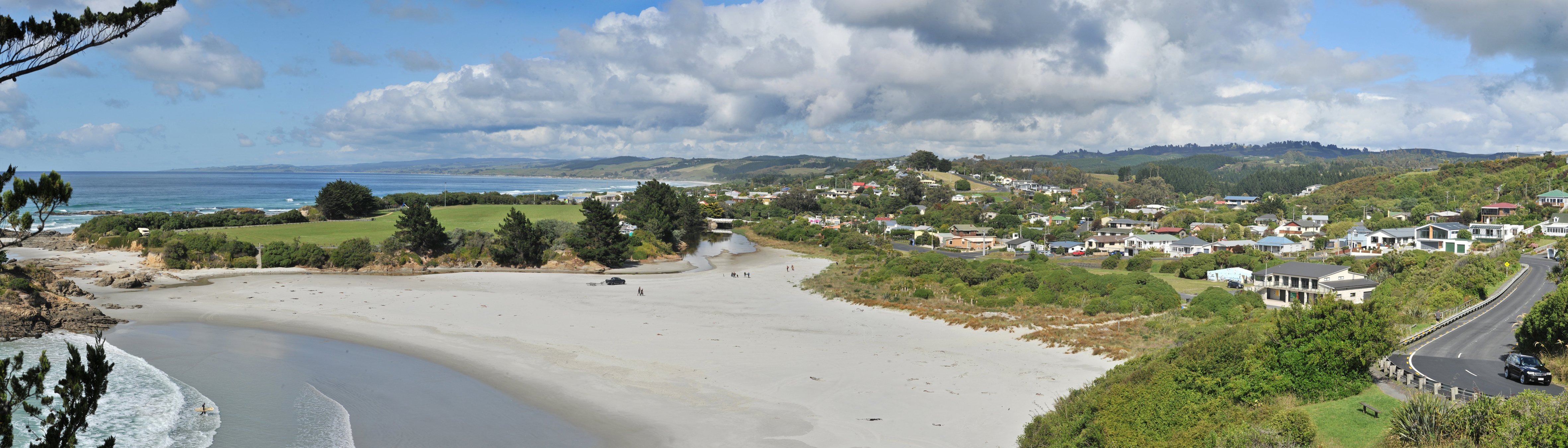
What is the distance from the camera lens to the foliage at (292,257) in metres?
45.4

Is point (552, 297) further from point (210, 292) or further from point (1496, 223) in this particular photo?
point (1496, 223)

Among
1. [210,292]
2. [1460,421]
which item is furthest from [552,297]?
[1460,421]

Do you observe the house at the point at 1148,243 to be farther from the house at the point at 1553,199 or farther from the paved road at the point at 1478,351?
the house at the point at 1553,199

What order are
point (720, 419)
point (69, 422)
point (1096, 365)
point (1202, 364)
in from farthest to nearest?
point (1096, 365) < point (720, 419) < point (1202, 364) < point (69, 422)

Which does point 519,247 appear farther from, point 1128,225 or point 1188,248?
point 1128,225

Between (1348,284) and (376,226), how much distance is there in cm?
6471

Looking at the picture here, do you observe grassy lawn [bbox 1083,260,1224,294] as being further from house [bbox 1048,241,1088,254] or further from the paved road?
house [bbox 1048,241,1088,254]

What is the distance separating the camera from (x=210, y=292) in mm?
36000

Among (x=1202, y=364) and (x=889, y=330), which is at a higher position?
(x=1202, y=364)

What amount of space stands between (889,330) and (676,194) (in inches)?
2567

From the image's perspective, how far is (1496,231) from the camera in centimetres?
5969

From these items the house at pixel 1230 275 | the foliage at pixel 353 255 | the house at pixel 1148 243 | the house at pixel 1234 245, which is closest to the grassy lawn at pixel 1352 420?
the house at pixel 1230 275

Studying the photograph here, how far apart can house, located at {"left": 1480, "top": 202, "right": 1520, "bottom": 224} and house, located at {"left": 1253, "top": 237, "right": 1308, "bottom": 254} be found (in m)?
21.2

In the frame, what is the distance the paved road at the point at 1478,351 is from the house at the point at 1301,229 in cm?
4608
